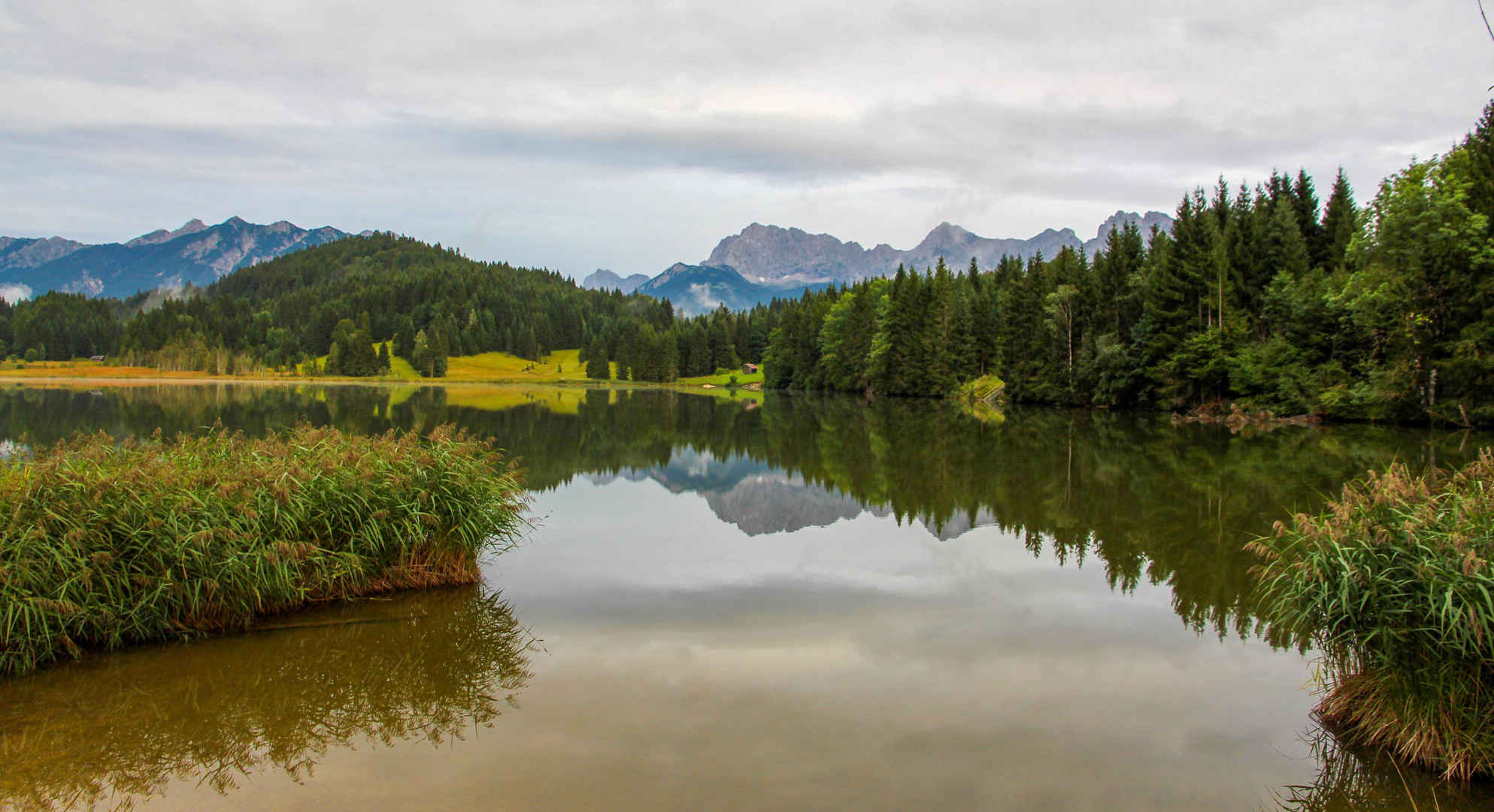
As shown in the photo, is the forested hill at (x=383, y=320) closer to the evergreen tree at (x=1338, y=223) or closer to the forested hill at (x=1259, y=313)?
the forested hill at (x=1259, y=313)

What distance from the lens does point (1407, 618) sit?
604cm

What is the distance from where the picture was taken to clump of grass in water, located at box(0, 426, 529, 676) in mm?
7738

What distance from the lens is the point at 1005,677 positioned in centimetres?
814

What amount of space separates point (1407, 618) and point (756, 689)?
4.98m

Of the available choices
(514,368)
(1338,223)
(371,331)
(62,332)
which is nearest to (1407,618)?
(1338,223)

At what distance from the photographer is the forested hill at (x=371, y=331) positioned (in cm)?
14225

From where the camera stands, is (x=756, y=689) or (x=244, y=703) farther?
(x=756, y=689)

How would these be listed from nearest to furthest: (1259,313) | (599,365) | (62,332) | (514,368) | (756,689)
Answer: (756,689), (1259,313), (599,365), (62,332), (514,368)

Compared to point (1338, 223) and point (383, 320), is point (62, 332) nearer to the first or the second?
point (383, 320)

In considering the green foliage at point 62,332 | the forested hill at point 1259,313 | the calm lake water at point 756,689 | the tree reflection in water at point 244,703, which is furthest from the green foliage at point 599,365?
the tree reflection in water at point 244,703

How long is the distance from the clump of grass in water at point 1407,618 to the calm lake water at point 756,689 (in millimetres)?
329

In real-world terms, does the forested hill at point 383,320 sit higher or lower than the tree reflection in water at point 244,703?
higher

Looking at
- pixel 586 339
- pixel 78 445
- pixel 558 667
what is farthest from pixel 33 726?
pixel 586 339

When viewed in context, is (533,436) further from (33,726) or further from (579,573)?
(33,726)
